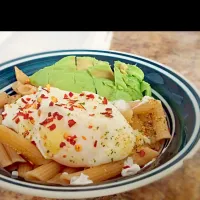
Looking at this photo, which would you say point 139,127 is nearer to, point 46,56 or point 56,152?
point 56,152

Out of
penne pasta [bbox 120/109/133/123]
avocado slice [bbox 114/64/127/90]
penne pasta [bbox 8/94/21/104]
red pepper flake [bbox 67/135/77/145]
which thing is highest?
avocado slice [bbox 114/64/127/90]

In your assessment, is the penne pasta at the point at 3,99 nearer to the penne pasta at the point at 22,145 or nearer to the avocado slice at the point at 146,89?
the penne pasta at the point at 22,145

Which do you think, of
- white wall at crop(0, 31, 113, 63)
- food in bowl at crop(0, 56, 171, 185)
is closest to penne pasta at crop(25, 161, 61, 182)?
food in bowl at crop(0, 56, 171, 185)

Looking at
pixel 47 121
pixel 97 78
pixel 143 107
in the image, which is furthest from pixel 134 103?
pixel 47 121

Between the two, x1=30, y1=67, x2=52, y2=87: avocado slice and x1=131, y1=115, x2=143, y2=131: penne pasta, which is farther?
x1=30, y1=67, x2=52, y2=87: avocado slice

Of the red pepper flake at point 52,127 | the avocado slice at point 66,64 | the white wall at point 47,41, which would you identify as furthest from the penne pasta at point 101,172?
the white wall at point 47,41

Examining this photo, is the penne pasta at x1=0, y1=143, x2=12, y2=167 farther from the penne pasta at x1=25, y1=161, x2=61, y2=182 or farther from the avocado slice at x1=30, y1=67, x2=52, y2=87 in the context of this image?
the avocado slice at x1=30, y1=67, x2=52, y2=87
